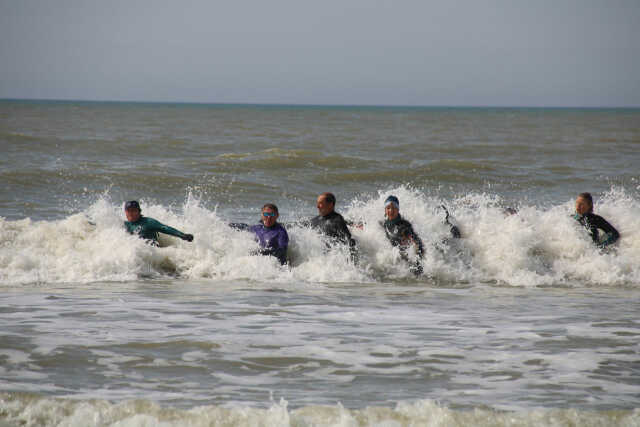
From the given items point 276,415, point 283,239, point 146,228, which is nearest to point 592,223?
point 283,239

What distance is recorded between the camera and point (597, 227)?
11.5m

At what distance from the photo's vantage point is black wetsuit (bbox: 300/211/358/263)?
10730 mm

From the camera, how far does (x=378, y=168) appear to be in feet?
83.3

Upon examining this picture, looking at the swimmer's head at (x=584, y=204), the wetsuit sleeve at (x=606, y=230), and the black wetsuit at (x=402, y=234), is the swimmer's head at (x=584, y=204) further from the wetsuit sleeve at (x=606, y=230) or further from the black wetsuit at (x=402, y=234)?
the black wetsuit at (x=402, y=234)

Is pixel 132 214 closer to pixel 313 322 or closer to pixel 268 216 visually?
pixel 268 216

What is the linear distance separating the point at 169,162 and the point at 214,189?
20.0 feet

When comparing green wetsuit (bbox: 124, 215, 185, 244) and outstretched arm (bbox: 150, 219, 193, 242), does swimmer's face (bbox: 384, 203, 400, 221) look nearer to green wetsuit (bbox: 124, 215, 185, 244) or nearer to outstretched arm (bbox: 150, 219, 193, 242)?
outstretched arm (bbox: 150, 219, 193, 242)

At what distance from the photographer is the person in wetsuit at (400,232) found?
1080cm

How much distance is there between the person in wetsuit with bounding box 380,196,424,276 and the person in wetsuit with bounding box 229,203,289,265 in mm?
1671

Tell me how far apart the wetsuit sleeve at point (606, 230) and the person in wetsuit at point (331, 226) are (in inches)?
162

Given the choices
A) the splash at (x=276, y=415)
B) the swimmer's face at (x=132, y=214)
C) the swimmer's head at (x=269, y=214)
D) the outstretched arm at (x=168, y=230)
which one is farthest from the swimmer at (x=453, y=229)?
the splash at (x=276, y=415)

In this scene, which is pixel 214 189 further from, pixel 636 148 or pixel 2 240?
pixel 636 148

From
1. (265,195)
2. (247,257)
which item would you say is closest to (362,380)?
(247,257)

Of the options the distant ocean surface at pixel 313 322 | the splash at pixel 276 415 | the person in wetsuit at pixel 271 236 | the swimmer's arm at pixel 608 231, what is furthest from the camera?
the swimmer's arm at pixel 608 231
